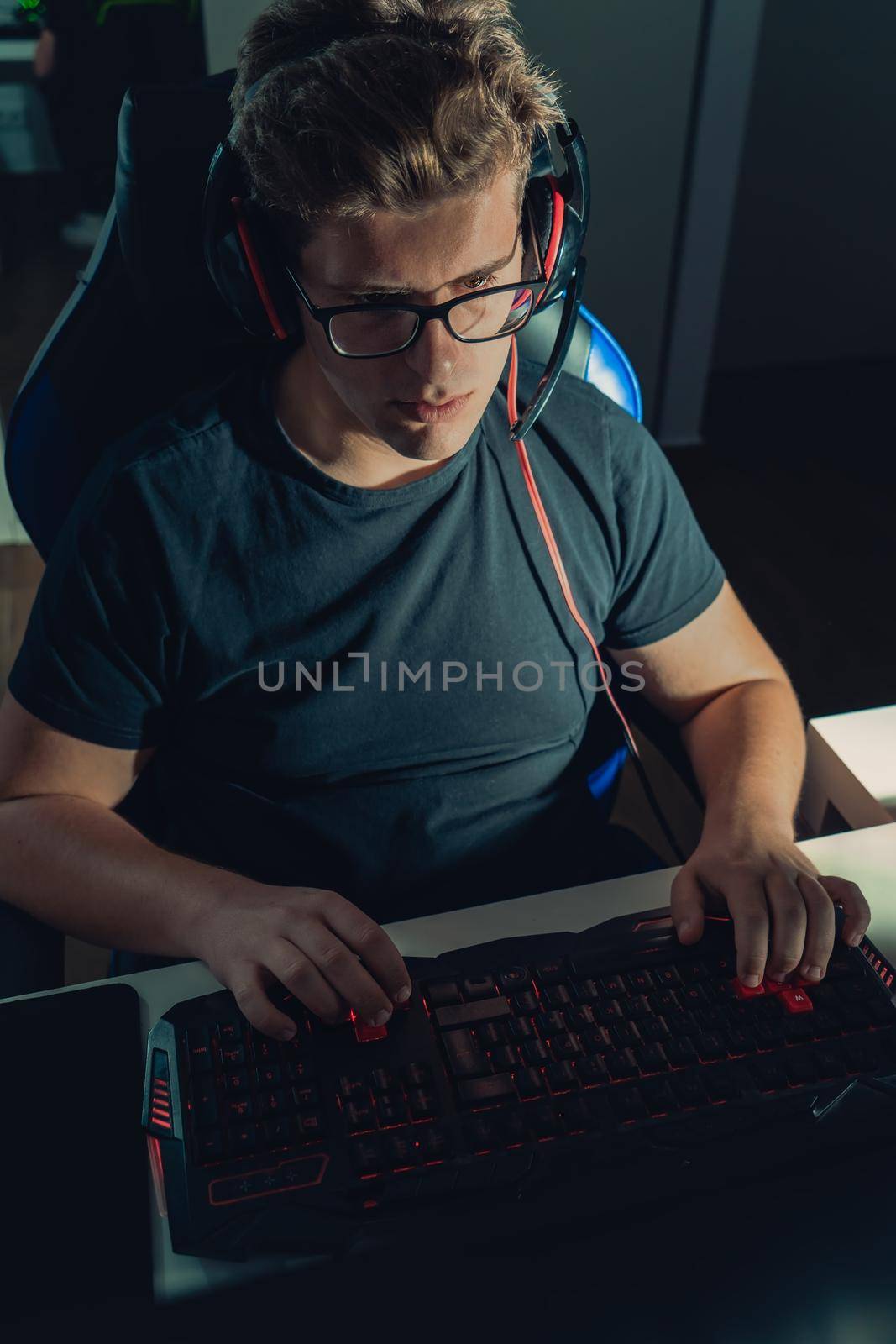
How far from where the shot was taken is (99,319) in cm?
89

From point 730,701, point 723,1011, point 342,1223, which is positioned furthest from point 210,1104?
point 730,701

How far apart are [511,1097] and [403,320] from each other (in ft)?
1.69

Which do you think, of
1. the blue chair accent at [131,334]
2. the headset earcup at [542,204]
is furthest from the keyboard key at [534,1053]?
the headset earcup at [542,204]

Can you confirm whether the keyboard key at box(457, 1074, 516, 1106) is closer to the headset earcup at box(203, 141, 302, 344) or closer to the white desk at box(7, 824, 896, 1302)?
the white desk at box(7, 824, 896, 1302)

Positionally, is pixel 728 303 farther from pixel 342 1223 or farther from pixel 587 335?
pixel 342 1223

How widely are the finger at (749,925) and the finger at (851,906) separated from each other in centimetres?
5

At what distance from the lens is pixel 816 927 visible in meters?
0.74


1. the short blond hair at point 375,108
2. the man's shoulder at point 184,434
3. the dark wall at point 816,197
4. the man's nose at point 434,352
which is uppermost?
the short blond hair at point 375,108

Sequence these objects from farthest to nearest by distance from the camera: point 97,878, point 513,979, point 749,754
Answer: point 749,754, point 97,878, point 513,979

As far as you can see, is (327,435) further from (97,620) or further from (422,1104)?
(422,1104)

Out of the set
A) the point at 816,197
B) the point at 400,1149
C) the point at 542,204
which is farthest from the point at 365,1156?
the point at 816,197

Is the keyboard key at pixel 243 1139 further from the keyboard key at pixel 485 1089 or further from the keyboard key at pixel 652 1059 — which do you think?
the keyboard key at pixel 652 1059

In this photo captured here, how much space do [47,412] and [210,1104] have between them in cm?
58

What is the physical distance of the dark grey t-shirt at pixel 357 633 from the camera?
85 centimetres
